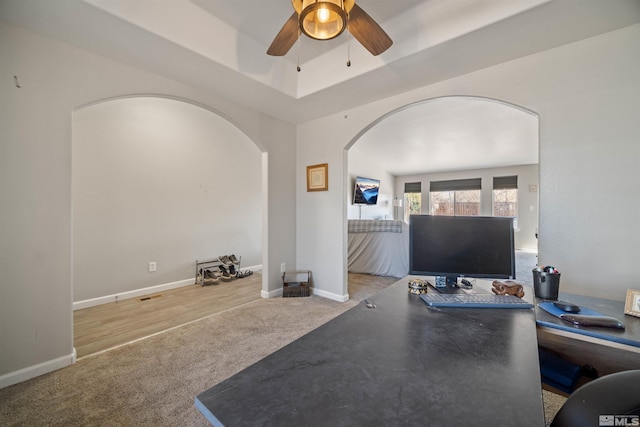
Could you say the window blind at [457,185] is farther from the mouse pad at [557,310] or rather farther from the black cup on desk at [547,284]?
the mouse pad at [557,310]

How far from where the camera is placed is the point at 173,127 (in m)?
3.71

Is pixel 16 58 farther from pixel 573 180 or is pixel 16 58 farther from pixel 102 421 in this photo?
pixel 573 180

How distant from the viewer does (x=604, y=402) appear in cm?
45

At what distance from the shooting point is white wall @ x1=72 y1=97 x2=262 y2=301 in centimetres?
297

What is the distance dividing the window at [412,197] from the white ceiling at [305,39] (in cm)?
696

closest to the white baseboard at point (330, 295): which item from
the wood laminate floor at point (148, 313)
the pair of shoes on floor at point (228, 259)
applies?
the wood laminate floor at point (148, 313)

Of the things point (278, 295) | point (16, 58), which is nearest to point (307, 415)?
point (16, 58)

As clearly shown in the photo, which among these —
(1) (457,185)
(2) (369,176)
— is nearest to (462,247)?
(2) (369,176)

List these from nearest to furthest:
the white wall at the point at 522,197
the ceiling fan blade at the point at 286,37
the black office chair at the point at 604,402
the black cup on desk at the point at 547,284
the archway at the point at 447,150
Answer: the black office chair at the point at 604,402 → the black cup on desk at the point at 547,284 → the ceiling fan blade at the point at 286,37 → the archway at the point at 447,150 → the white wall at the point at 522,197

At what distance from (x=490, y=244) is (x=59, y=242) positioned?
9.32 feet

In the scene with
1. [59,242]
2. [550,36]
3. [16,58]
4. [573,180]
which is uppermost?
[550,36]

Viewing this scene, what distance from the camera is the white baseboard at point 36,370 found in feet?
5.37

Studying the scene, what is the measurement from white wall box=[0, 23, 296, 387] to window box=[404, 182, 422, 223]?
8.68 metres

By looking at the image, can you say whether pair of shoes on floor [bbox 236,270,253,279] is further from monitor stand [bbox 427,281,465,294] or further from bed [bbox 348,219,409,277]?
monitor stand [bbox 427,281,465,294]
